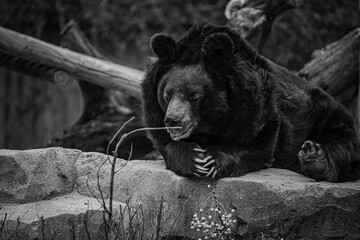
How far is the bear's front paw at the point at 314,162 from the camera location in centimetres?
499

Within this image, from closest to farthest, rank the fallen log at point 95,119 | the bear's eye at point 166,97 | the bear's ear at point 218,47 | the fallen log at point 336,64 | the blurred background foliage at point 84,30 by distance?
the bear's ear at point 218,47 → the bear's eye at point 166,97 → the fallen log at point 336,64 → the fallen log at point 95,119 → the blurred background foliage at point 84,30

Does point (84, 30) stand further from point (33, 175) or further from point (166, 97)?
point (33, 175)

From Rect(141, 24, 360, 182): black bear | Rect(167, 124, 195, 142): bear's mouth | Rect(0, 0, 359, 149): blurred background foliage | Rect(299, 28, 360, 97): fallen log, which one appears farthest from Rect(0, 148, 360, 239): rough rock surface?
Rect(0, 0, 359, 149): blurred background foliage

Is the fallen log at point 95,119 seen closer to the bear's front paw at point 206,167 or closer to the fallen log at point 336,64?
the fallen log at point 336,64

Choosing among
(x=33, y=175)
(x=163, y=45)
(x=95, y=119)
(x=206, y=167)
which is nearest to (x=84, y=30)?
(x=95, y=119)

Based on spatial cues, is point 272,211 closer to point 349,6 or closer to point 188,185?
point 188,185

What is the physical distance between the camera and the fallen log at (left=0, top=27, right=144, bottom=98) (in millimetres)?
8047

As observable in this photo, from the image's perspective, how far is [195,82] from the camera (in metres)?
5.10

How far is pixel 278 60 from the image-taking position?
13562 millimetres

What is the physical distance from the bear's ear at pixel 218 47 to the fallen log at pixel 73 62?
10.00ft

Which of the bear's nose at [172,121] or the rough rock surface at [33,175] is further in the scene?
the bear's nose at [172,121]

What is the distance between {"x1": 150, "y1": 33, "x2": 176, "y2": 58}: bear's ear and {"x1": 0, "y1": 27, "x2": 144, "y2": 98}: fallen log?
2.80 meters

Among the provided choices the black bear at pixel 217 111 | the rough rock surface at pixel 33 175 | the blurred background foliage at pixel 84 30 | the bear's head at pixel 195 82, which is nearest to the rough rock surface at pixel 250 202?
the rough rock surface at pixel 33 175

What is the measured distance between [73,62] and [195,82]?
3.51 metres
